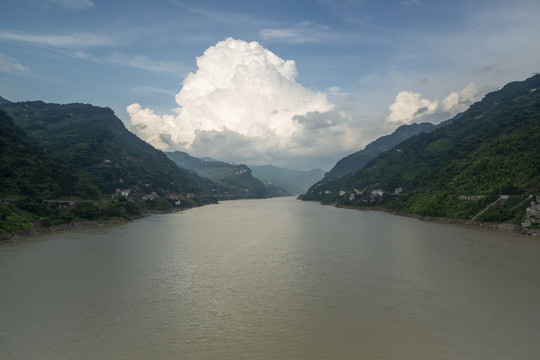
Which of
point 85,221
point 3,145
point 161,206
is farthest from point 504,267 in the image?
point 161,206

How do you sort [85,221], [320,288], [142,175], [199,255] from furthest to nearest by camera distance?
[142,175] < [85,221] < [199,255] < [320,288]

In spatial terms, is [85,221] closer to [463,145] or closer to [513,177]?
[513,177]

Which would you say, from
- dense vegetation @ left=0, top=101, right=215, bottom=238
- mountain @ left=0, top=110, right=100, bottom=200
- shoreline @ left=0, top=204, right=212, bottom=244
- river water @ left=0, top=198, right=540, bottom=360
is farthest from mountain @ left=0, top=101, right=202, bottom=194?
river water @ left=0, top=198, right=540, bottom=360

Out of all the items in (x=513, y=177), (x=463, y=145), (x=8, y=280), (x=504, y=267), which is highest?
(x=463, y=145)

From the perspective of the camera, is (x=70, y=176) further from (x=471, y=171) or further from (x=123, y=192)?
A: (x=471, y=171)

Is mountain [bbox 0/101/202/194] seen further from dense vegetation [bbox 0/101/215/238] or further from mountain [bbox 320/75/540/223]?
mountain [bbox 320/75/540/223]

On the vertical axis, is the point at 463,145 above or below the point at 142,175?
above
